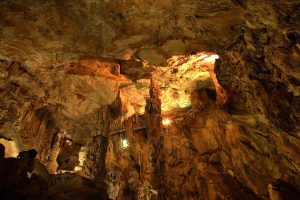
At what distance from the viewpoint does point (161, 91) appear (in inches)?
476

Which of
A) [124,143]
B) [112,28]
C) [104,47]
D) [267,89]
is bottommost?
[267,89]

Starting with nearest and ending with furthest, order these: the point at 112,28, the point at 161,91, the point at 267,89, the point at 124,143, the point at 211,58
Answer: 1. the point at 267,89
2. the point at 112,28
3. the point at 211,58
4. the point at 161,91
5. the point at 124,143

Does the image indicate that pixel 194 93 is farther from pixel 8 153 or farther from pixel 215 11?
pixel 8 153

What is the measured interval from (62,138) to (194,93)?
26.4 feet

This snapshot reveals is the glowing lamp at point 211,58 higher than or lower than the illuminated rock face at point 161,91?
higher

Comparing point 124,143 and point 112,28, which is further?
point 124,143

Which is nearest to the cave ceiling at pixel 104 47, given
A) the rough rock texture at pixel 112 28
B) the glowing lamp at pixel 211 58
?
the rough rock texture at pixel 112 28

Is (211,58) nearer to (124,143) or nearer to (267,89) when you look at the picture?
(267,89)

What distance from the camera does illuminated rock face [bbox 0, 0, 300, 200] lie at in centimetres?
603

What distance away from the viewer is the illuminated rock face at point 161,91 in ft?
19.8

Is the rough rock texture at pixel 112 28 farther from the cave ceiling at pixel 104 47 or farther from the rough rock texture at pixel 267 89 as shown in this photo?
the rough rock texture at pixel 267 89

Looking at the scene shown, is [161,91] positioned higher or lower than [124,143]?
higher

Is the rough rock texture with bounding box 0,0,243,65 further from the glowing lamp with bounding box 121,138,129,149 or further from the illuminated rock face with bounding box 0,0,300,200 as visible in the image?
the glowing lamp with bounding box 121,138,129,149

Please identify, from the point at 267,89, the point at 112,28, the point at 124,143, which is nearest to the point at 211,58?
the point at 267,89
